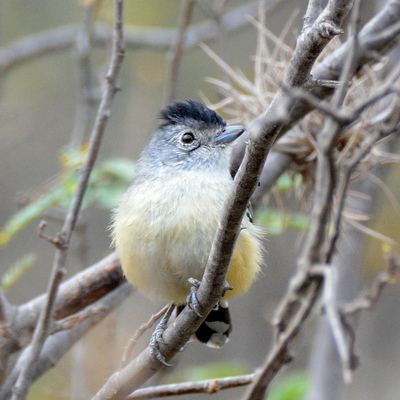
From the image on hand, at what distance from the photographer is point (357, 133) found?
3805mm

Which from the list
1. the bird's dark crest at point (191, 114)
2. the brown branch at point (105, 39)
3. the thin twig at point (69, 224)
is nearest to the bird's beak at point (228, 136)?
the bird's dark crest at point (191, 114)

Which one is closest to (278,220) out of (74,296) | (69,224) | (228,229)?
(74,296)

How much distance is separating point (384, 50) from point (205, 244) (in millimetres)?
1717

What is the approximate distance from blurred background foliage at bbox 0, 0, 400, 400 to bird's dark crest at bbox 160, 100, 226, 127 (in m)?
0.71

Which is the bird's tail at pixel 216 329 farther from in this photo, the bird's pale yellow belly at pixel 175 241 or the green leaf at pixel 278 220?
the green leaf at pixel 278 220

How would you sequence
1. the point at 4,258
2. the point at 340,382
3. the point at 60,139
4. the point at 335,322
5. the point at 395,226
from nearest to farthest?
1. the point at 335,322
2. the point at 340,382
3. the point at 395,226
4. the point at 4,258
5. the point at 60,139

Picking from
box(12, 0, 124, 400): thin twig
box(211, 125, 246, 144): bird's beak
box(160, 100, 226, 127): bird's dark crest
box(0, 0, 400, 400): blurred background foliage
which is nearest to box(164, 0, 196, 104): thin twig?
box(0, 0, 400, 400): blurred background foliage

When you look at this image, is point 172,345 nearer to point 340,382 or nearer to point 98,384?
point 98,384

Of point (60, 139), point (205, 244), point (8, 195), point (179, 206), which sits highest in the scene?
point (60, 139)

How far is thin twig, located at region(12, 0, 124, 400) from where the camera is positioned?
8.79 feet

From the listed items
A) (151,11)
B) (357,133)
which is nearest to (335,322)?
(357,133)

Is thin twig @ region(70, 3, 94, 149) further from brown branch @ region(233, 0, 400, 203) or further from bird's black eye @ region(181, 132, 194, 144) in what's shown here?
brown branch @ region(233, 0, 400, 203)

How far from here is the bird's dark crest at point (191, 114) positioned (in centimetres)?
385

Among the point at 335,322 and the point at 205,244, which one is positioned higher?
the point at 205,244
